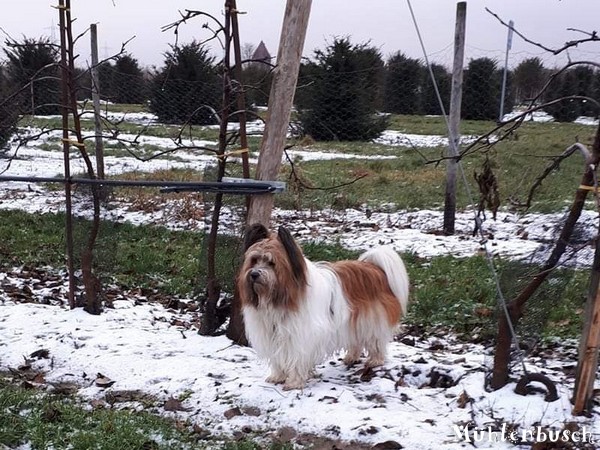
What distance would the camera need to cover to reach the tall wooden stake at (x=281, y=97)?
16.8 feet

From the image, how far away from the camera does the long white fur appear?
444 centimetres

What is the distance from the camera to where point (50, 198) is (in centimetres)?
1161

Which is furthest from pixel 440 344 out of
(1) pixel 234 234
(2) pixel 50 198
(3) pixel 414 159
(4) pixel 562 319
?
(3) pixel 414 159

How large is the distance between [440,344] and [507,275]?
1238mm

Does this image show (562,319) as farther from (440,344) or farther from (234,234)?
(234,234)

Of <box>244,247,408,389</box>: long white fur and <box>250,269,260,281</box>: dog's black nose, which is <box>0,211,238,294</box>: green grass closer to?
<box>244,247,408,389</box>: long white fur

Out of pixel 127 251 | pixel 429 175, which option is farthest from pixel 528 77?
pixel 127 251

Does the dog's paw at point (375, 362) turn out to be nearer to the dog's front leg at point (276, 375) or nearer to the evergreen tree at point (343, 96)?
the dog's front leg at point (276, 375)

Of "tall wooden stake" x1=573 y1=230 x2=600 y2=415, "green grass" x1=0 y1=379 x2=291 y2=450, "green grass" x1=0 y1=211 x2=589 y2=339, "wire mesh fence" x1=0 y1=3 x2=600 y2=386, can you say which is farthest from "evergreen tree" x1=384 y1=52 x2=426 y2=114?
"green grass" x1=0 y1=379 x2=291 y2=450

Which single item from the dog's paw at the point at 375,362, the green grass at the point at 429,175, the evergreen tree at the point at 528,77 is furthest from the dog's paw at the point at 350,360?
the evergreen tree at the point at 528,77

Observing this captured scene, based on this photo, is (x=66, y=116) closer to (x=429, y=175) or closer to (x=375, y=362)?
(x=375, y=362)

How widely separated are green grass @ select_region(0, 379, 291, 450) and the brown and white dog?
0.78m

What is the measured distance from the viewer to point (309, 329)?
445 cm

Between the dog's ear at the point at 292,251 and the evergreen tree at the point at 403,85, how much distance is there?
12.0m
